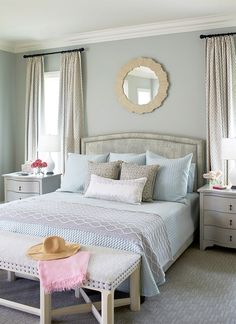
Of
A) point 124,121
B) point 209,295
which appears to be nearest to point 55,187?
point 124,121

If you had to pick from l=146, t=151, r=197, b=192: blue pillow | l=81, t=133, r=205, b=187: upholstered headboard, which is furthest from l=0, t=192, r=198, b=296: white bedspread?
l=81, t=133, r=205, b=187: upholstered headboard

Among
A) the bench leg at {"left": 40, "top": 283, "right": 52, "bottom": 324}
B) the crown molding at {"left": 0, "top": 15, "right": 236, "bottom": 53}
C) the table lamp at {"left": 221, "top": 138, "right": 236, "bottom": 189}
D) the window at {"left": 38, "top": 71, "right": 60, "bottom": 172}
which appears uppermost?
the crown molding at {"left": 0, "top": 15, "right": 236, "bottom": 53}

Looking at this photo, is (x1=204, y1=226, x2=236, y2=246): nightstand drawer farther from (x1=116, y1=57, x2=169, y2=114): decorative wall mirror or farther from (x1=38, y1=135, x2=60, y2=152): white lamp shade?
(x1=38, y1=135, x2=60, y2=152): white lamp shade

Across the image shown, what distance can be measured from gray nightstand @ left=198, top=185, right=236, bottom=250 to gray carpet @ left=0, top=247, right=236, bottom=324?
0.29 metres

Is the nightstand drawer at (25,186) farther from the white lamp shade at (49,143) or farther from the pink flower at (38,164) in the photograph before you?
the white lamp shade at (49,143)

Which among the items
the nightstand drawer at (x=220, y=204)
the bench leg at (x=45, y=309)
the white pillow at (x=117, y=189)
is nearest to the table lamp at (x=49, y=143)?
the white pillow at (x=117, y=189)

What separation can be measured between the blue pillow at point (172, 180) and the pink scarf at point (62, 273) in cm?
167

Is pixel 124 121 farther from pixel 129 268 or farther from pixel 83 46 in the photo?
pixel 129 268

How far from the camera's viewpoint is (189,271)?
→ 3436 millimetres

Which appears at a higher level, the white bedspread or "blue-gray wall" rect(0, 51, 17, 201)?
"blue-gray wall" rect(0, 51, 17, 201)

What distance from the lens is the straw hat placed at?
250 centimetres

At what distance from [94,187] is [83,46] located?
231cm

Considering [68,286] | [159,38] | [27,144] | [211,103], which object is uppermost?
[159,38]

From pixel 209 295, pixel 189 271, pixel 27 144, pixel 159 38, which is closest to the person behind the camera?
pixel 209 295
